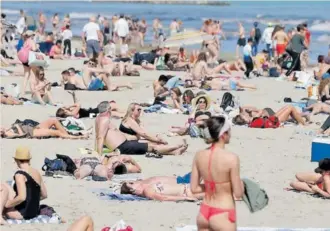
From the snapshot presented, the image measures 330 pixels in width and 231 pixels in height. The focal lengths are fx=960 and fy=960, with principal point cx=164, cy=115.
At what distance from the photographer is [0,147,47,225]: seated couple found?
8.61m

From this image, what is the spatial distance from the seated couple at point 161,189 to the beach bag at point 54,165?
1.24m

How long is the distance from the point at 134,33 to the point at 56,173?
87.9 feet

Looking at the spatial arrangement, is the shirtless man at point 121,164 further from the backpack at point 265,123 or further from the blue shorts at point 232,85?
the blue shorts at point 232,85

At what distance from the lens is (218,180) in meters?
6.64

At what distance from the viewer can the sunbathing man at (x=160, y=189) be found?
9938 millimetres

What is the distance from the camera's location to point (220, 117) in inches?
262

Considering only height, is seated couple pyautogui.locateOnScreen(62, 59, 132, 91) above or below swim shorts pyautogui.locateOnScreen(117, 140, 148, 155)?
→ below

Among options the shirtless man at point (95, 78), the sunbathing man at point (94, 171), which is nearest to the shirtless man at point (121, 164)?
the sunbathing man at point (94, 171)

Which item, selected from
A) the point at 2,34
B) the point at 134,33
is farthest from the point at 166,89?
the point at 134,33

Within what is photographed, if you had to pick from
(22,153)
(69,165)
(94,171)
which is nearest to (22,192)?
(22,153)

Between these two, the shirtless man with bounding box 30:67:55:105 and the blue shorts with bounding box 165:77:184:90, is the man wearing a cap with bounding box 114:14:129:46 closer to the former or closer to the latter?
the blue shorts with bounding box 165:77:184:90

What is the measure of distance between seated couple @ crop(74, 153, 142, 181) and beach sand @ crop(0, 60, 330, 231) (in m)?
0.14

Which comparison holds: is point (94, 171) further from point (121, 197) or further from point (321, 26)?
point (321, 26)

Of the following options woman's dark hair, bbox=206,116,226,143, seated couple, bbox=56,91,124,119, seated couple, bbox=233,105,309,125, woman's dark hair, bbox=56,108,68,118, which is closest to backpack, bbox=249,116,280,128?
seated couple, bbox=233,105,309,125
